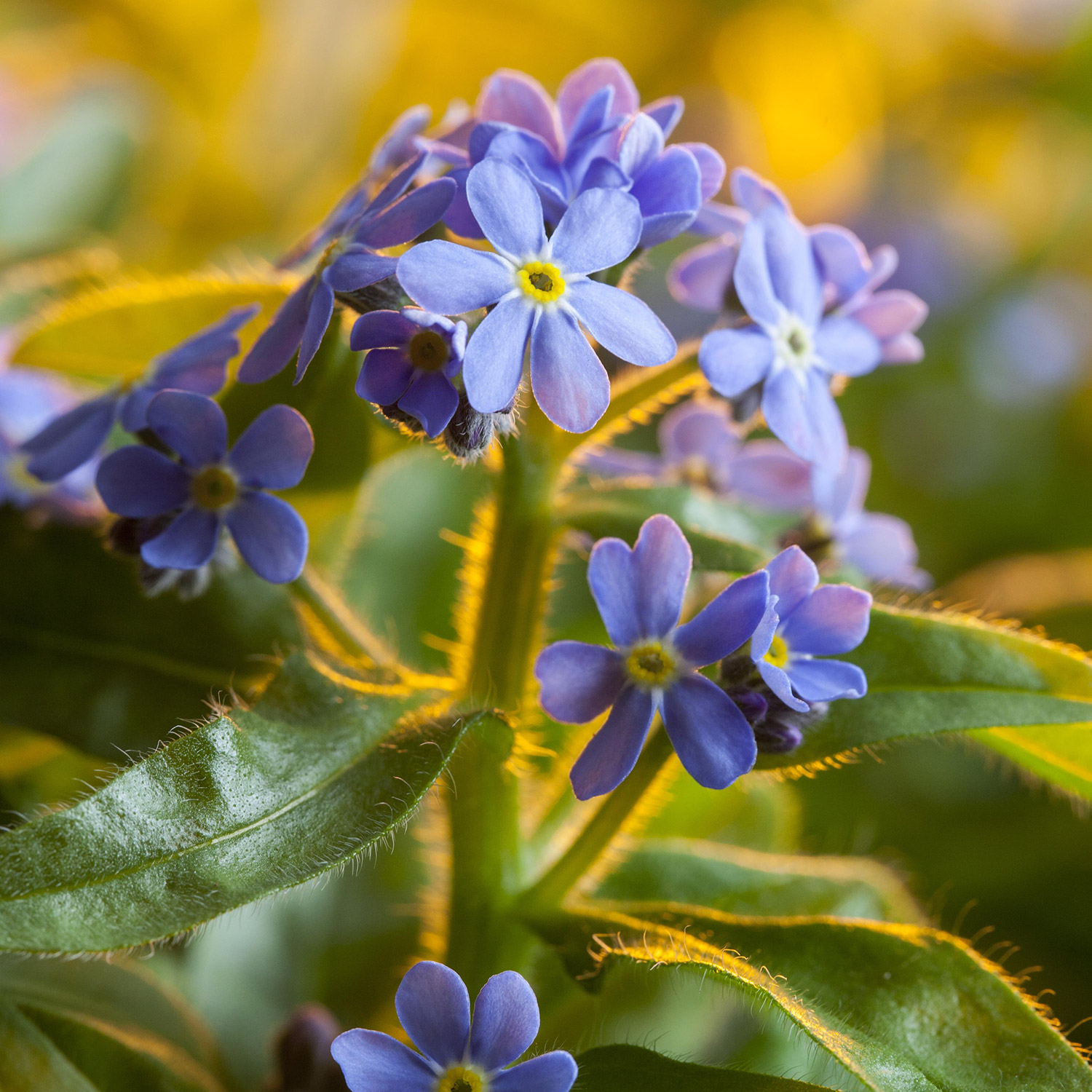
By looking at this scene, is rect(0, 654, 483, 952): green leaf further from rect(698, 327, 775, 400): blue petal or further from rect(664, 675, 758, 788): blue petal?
rect(698, 327, 775, 400): blue petal

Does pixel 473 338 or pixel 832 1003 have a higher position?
pixel 473 338

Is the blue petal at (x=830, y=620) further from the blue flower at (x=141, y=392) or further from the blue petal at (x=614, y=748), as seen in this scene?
the blue flower at (x=141, y=392)

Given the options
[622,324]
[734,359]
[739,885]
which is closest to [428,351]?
[622,324]

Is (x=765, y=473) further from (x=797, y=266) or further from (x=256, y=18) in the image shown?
(x=256, y=18)

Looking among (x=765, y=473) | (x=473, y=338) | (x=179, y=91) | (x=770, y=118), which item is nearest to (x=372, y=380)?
(x=473, y=338)

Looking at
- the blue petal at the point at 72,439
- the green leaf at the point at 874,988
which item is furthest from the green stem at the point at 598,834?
the blue petal at the point at 72,439
